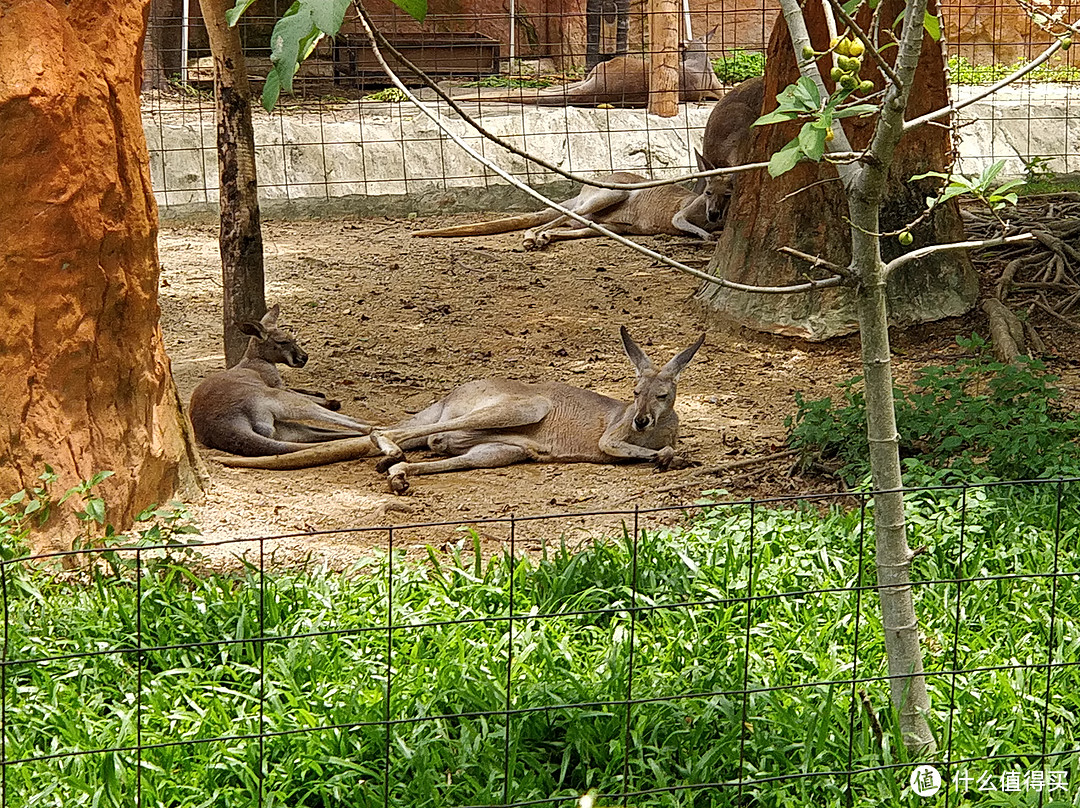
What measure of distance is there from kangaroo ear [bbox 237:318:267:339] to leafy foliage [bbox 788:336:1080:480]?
9.45 feet

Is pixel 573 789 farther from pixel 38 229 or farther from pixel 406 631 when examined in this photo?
pixel 38 229

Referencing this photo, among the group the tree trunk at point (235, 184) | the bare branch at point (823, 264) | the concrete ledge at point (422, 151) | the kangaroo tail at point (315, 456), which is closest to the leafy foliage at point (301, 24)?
the bare branch at point (823, 264)

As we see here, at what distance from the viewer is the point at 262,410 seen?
20.5 ft

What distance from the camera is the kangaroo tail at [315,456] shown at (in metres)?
5.95

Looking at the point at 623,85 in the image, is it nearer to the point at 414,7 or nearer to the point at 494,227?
the point at 494,227

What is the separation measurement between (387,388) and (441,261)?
288 centimetres

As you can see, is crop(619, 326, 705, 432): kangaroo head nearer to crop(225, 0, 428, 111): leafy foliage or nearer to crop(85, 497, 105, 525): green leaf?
crop(85, 497, 105, 525): green leaf

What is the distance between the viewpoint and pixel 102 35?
4.57 metres

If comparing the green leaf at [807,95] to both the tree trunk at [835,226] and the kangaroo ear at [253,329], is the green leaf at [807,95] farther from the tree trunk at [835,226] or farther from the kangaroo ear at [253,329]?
the tree trunk at [835,226]

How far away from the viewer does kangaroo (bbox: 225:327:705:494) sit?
6.07m

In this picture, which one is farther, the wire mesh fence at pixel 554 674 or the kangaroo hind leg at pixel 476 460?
the kangaroo hind leg at pixel 476 460

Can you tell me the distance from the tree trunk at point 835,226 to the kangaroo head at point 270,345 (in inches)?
110

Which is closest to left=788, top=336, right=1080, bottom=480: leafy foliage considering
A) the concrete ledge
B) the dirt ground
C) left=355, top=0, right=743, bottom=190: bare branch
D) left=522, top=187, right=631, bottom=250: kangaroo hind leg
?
the dirt ground

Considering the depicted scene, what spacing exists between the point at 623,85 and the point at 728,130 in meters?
3.27
